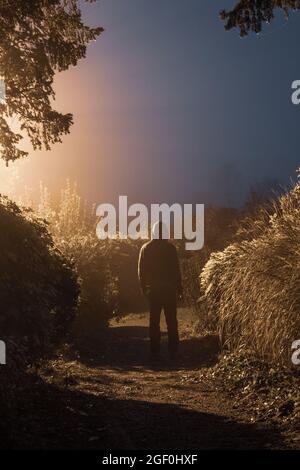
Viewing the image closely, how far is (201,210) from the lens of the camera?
3316 cm

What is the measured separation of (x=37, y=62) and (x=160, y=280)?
15.2 feet

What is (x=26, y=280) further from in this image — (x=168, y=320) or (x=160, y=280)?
(x=168, y=320)

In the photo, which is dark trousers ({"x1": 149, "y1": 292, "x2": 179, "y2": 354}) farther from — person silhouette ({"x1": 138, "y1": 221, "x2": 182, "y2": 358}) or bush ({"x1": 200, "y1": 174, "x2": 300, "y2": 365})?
bush ({"x1": 200, "y1": 174, "x2": 300, "y2": 365})

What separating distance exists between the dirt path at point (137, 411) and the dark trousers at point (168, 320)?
2.23 ft

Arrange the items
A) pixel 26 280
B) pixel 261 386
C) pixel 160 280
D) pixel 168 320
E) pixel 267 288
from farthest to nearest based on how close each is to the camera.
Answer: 1. pixel 168 320
2. pixel 160 280
3. pixel 267 288
4. pixel 261 386
5. pixel 26 280

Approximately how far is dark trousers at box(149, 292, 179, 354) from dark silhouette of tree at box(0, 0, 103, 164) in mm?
3747

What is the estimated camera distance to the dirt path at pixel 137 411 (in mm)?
6387

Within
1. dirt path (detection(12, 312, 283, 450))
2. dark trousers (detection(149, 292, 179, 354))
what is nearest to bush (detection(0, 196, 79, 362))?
dirt path (detection(12, 312, 283, 450))

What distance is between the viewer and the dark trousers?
42.1 feet

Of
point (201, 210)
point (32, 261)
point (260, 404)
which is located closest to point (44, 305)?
point (32, 261)

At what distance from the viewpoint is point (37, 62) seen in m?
10.3

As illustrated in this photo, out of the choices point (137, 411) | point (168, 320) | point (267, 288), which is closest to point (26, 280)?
point (137, 411)

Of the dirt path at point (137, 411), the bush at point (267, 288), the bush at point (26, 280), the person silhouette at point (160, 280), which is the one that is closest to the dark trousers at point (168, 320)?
the person silhouette at point (160, 280)
